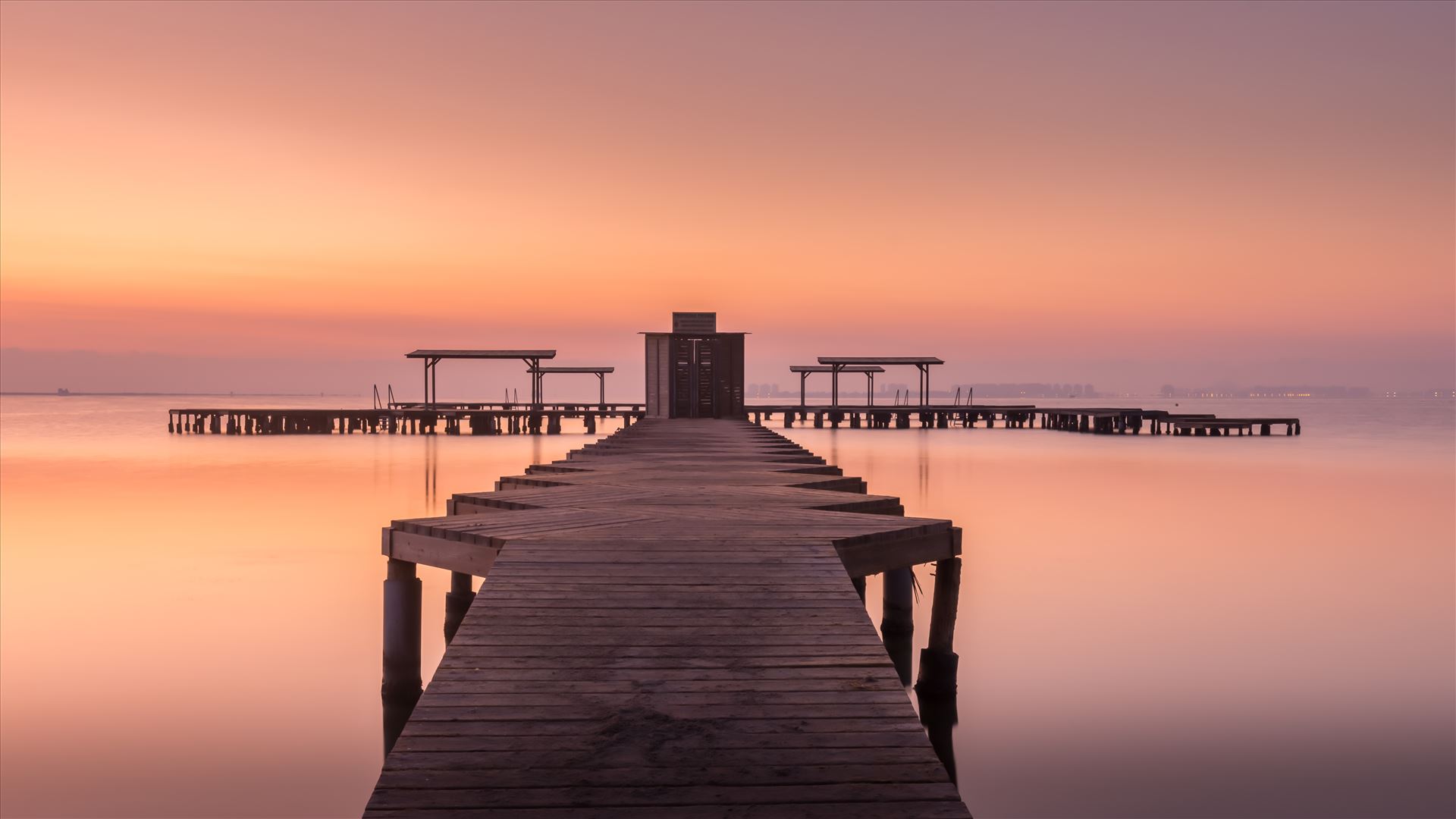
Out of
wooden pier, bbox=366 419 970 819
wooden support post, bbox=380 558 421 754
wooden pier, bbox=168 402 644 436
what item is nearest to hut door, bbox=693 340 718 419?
wooden pier, bbox=168 402 644 436

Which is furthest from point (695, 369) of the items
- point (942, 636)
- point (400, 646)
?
point (400, 646)

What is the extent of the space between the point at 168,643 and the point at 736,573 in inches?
339

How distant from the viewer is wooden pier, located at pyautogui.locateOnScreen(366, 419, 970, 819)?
3.82m

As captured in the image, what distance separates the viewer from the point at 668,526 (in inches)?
315

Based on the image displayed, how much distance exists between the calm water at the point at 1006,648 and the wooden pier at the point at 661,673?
1.28 m

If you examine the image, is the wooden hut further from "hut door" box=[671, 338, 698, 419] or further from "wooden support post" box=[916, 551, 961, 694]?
"wooden support post" box=[916, 551, 961, 694]

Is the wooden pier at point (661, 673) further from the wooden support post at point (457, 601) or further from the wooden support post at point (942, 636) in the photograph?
the wooden support post at point (457, 601)

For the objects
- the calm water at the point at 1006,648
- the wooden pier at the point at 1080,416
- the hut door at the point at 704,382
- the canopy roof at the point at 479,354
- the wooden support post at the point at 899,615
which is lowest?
the calm water at the point at 1006,648

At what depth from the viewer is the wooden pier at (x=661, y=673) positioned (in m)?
3.82

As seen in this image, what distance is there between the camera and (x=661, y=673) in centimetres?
480

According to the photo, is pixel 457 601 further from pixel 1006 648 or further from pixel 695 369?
pixel 695 369

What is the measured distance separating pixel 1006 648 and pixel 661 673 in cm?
776

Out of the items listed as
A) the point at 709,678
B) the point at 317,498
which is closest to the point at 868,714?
the point at 709,678

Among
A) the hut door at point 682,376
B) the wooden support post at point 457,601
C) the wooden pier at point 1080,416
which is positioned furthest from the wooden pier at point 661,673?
the wooden pier at point 1080,416
